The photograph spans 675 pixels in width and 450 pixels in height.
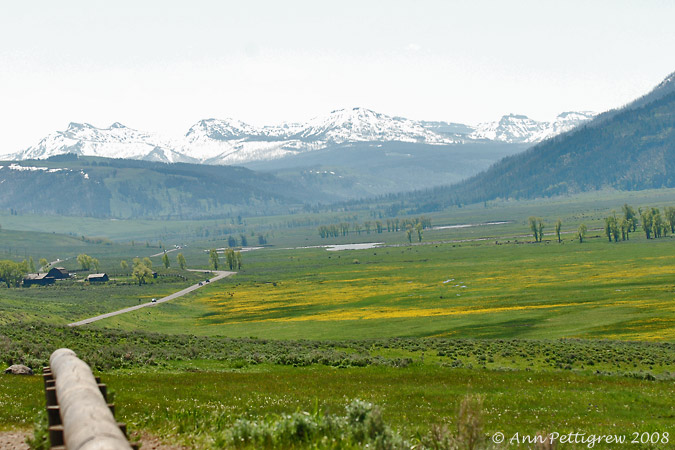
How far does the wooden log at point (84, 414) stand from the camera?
435 inches

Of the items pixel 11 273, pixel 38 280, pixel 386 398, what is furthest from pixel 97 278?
pixel 386 398

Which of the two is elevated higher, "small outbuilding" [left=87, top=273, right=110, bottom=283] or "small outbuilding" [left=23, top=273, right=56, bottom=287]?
"small outbuilding" [left=23, top=273, right=56, bottom=287]

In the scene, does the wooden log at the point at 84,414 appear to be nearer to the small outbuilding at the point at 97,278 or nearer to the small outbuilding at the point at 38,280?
the small outbuilding at the point at 97,278

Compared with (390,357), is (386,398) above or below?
above

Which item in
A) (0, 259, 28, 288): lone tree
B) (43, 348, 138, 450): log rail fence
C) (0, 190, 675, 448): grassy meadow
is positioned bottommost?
(0, 190, 675, 448): grassy meadow

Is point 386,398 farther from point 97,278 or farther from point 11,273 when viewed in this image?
point 11,273

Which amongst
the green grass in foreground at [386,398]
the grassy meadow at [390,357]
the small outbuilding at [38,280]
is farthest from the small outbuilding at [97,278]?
the green grass in foreground at [386,398]

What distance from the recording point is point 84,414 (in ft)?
39.4

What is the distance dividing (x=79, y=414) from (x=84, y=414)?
4.8 inches

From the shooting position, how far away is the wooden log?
11.0 meters

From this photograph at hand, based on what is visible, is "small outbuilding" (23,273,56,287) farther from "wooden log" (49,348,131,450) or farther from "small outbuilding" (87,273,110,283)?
"wooden log" (49,348,131,450)

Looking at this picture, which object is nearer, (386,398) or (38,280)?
(386,398)

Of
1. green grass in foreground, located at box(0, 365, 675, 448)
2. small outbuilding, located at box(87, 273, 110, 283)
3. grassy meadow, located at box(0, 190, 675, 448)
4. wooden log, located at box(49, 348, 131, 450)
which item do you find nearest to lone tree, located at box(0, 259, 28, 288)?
small outbuilding, located at box(87, 273, 110, 283)

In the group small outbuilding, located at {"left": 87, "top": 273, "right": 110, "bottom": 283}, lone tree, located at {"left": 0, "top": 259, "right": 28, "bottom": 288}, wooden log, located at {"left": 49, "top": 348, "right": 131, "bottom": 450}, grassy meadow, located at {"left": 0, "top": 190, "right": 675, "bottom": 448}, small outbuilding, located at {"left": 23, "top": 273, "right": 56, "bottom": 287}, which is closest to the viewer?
wooden log, located at {"left": 49, "top": 348, "right": 131, "bottom": 450}
